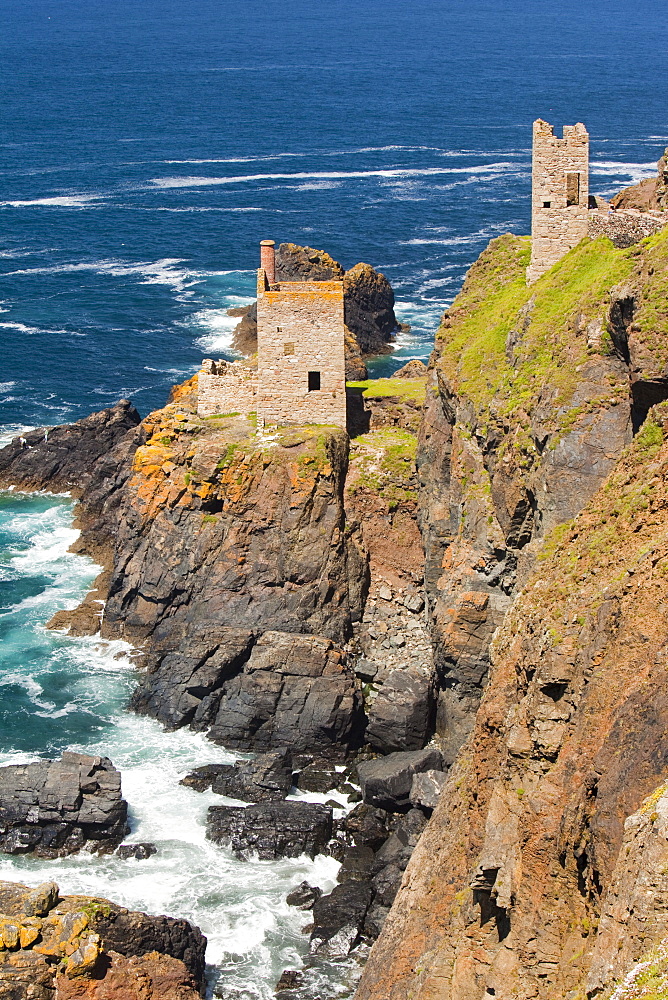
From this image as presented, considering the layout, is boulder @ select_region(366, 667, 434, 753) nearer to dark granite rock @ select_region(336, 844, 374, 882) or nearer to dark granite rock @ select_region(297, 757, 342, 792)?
dark granite rock @ select_region(297, 757, 342, 792)

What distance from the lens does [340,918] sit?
41.1 metres

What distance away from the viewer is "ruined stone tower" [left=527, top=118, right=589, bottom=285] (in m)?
49.3

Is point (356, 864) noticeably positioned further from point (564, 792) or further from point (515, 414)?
point (564, 792)

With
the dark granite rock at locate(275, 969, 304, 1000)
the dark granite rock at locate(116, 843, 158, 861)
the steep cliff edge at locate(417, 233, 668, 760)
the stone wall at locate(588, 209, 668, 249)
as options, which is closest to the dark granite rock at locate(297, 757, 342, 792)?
the steep cliff edge at locate(417, 233, 668, 760)

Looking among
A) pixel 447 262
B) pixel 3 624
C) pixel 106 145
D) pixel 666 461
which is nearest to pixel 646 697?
pixel 666 461

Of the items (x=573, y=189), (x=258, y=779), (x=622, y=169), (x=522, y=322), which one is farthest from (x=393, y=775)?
(x=622, y=169)

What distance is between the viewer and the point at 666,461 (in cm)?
2606

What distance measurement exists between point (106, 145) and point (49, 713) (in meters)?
134

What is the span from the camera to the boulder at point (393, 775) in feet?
152

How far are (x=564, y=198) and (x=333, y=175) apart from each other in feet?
357

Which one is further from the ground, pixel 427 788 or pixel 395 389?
pixel 395 389

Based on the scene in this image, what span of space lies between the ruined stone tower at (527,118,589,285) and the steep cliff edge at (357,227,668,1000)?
488 centimetres

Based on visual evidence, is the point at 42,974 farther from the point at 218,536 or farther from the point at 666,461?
the point at 218,536

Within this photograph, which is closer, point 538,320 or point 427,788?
point 427,788
